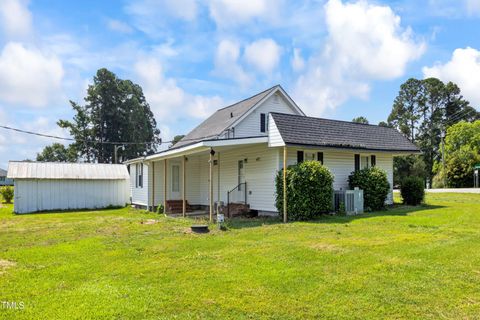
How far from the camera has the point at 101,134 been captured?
48.5 metres

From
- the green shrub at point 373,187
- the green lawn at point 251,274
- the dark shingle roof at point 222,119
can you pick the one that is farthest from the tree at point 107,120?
the green lawn at point 251,274

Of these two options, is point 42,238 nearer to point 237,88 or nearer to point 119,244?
point 119,244

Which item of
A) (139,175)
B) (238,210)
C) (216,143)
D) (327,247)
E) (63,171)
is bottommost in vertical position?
(327,247)

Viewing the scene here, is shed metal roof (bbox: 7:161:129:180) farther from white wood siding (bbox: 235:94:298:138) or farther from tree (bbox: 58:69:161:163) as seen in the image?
tree (bbox: 58:69:161:163)

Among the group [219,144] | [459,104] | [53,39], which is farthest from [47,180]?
[459,104]

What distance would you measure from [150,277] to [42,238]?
20.4 feet

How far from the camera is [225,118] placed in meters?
22.2

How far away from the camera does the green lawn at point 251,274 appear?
4.44 meters

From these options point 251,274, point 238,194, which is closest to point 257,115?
point 238,194

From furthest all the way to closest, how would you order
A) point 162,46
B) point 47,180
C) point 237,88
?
1. point 237,88
2. point 47,180
3. point 162,46

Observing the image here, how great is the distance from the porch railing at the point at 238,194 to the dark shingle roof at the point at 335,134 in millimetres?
3407

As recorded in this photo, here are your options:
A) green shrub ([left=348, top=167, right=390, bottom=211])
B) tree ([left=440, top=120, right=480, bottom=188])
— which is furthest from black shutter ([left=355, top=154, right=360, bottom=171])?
tree ([left=440, top=120, right=480, bottom=188])

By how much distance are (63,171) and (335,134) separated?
1711 centimetres

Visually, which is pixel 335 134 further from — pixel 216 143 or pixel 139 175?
pixel 139 175
